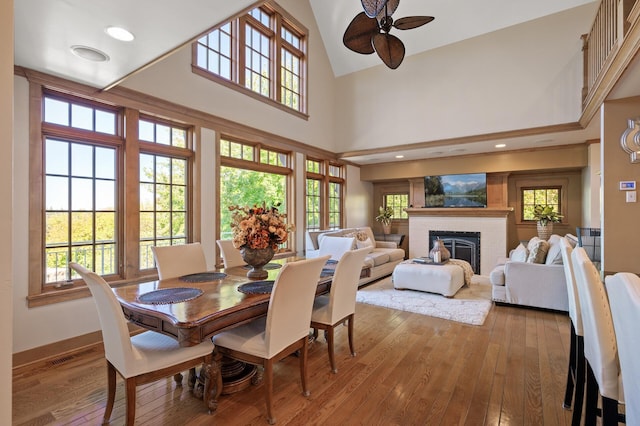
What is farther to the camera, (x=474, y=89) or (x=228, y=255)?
(x=474, y=89)

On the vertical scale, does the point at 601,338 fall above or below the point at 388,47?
below

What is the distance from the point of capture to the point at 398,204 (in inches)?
329

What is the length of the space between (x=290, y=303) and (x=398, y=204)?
6.82 meters

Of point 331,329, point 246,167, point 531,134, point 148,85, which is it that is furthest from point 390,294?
point 148,85

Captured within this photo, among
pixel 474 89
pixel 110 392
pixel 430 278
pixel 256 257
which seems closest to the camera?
pixel 110 392

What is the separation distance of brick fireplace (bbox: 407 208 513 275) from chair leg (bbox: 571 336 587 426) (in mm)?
4987

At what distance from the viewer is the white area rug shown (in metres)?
3.87

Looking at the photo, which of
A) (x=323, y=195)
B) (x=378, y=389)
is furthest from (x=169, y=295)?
(x=323, y=195)

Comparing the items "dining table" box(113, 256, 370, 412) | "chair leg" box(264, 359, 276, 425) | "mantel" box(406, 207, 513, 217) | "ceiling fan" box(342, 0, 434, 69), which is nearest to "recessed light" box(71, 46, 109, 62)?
"dining table" box(113, 256, 370, 412)

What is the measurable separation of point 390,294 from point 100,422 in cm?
381

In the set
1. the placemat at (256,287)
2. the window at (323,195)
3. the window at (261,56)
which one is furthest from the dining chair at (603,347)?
the window at (323,195)

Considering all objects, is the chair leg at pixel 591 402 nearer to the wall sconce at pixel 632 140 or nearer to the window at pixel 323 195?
the wall sconce at pixel 632 140

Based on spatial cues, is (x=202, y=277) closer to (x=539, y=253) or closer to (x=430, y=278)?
(x=430, y=278)

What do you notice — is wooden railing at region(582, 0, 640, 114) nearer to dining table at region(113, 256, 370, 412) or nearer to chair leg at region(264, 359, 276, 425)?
dining table at region(113, 256, 370, 412)
